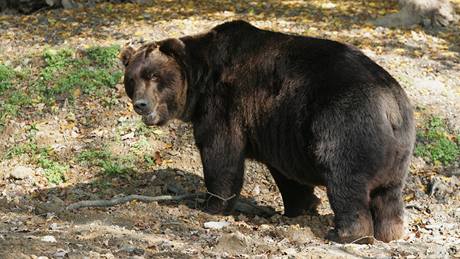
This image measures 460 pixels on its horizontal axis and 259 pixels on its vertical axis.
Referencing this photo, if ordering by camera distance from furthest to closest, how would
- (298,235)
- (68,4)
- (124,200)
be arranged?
(68,4), (124,200), (298,235)

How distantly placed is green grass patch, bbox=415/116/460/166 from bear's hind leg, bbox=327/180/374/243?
324cm

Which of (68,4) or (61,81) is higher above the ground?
(68,4)

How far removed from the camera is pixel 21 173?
9.87m

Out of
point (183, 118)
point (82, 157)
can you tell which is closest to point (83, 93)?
point (82, 157)

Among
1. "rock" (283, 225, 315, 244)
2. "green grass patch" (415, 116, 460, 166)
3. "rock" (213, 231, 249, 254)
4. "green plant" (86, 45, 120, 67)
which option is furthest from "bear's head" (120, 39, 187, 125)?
"green grass patch" (415, 116, 460, 166)

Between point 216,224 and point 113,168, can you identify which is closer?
point 216,224

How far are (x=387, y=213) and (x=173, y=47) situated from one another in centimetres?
276

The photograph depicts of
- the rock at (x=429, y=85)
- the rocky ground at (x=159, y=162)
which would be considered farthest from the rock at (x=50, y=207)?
the rock at (x=429, y=85)

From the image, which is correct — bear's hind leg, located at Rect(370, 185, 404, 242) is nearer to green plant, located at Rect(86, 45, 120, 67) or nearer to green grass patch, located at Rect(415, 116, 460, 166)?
green grass patch, located at Rect(415, 116, 460, 166)

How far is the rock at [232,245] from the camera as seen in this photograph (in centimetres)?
662

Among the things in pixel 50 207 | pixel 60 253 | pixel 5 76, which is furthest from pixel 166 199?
pixel 5 76

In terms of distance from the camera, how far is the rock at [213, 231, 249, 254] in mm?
6617

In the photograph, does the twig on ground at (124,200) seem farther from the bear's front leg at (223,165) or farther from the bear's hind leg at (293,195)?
the bear's hind leg at (293,195)

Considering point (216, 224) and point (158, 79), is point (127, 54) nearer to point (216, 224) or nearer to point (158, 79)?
point (158, 79)
